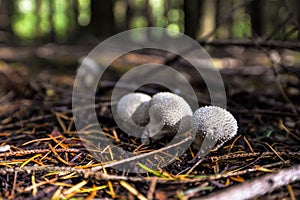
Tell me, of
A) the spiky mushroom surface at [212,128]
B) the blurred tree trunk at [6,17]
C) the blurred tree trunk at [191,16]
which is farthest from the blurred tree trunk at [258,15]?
the blurred tree trunk at [6,17]

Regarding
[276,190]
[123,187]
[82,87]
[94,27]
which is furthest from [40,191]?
[94,27]

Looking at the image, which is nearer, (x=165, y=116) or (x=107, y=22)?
(x=165, y=116)

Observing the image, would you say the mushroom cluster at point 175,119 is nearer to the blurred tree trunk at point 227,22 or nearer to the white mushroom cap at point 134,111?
the white mushroom cap at point 134,111

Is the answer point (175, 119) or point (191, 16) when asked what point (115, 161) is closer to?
point (175, 119)

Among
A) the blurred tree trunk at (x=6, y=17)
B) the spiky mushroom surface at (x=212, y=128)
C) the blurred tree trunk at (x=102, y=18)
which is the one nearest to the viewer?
the spiky mushroom surface at (x=212, y=128)

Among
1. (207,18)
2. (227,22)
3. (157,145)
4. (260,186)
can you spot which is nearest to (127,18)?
(207,18)

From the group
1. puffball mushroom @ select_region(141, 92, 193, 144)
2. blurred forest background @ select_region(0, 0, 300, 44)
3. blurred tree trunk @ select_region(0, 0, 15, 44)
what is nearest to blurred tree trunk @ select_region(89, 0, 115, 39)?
blurred forest background @ select_region(0, 0, 300, 44)

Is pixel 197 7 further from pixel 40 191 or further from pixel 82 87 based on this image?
pixel 40 191
